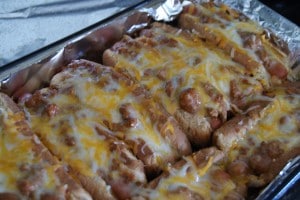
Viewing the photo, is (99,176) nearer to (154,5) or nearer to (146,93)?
(146,93)

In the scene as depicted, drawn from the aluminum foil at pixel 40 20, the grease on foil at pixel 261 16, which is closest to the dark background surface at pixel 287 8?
the grease on foil at pixel 261 16

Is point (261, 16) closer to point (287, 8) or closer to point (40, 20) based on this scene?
point (287, 8)

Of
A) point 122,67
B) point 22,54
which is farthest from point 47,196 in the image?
point 22,54

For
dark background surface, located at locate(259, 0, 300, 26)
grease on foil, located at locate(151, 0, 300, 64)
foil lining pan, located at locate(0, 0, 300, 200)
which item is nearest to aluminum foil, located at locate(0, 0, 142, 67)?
foil lining pan, located at locate(0, 0, 300, 200)

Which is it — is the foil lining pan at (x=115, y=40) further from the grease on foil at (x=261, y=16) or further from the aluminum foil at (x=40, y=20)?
the aluminum foil at (x=40, y=20)

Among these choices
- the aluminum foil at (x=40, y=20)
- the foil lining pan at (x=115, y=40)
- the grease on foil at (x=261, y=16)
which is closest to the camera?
the foil lining pan at (x=115, y=40)

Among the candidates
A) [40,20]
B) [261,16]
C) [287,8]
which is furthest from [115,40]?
[287,8]
